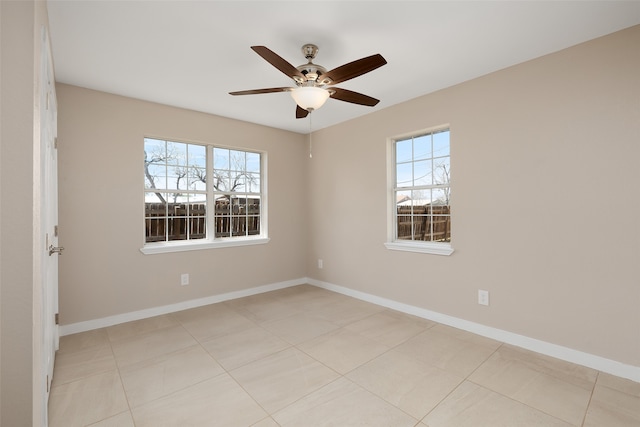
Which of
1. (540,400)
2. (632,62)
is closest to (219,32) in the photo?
(632,62)

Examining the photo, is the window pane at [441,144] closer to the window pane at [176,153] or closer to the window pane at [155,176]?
the window pane at [176,153]

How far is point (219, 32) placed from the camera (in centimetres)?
212

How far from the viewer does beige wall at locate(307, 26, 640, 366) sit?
83.6 inches

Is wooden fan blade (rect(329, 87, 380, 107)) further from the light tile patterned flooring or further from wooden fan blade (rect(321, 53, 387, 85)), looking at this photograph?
the light tile patterned flooring

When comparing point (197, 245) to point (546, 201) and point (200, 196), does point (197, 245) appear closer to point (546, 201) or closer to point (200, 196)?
point (200, 196)

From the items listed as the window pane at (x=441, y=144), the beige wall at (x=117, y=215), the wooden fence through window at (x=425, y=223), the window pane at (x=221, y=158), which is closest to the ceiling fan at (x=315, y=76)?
the window pane at (x=441, y=144)

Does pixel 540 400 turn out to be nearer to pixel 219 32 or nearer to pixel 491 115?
pixel 491 115

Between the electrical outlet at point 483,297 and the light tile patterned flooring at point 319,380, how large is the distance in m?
0.34

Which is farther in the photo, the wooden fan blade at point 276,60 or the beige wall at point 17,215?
the wooden fan blade at point 276,60

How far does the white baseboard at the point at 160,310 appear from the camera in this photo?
2.95 m

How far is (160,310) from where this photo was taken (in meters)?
3.46

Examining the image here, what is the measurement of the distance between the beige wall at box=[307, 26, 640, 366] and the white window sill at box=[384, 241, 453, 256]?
0.08 m

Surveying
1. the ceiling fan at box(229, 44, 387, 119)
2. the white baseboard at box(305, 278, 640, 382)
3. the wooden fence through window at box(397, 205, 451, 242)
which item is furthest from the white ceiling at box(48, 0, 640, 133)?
the white baseboard at box(305, 278, 640, 382)

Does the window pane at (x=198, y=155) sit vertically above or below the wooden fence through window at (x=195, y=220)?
above
